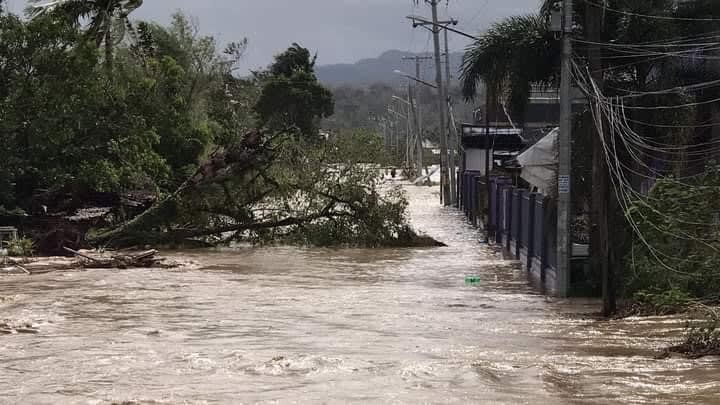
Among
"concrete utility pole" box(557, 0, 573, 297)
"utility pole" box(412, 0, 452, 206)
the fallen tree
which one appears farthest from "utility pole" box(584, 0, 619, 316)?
"utility pole" box(412, 0, 452, 206)

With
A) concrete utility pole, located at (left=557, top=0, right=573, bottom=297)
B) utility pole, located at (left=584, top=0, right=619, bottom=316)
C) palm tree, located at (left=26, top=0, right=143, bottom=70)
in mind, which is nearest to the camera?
utility pole, located at (left=584, top=0, right=619, bottom=316)

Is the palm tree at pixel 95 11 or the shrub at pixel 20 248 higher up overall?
the palm tree at pixel 95 11

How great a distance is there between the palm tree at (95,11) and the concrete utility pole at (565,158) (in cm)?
1293

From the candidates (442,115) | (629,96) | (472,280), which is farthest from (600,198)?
(442,115)

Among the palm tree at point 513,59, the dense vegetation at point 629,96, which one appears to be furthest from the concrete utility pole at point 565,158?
the palm tree at point 513,59

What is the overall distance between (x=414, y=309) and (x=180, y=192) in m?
11.8

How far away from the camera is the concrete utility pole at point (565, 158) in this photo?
1747cm

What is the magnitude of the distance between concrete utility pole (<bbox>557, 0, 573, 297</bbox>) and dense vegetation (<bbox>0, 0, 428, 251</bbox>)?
33.0ft

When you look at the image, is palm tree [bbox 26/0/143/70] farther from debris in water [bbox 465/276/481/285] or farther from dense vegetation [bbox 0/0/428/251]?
debris in water [bbox 465/276/481/285]

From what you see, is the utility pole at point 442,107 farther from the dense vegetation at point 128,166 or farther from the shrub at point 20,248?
the shrub at point 20,248

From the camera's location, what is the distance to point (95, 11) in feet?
88.6

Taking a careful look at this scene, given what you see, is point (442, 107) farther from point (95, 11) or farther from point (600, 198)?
point (600, 198)

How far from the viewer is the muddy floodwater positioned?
9281 millimetres

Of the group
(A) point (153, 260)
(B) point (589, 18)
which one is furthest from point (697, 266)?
(A) point (153, 260)
